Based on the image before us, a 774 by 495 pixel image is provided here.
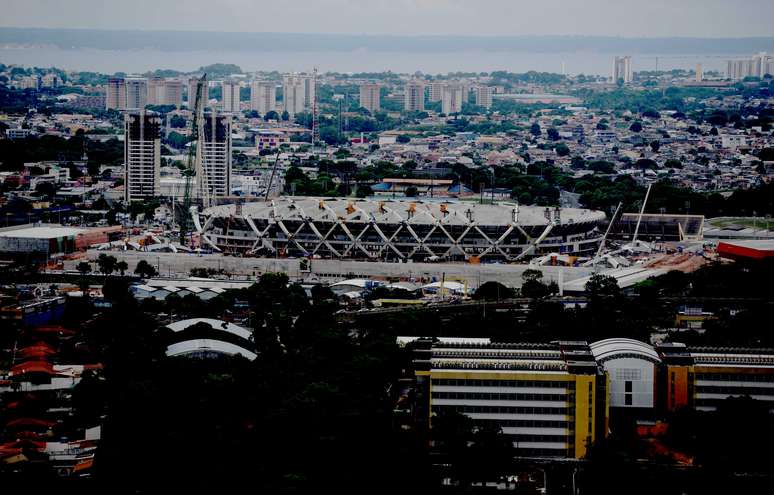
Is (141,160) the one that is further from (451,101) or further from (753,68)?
(753,68)

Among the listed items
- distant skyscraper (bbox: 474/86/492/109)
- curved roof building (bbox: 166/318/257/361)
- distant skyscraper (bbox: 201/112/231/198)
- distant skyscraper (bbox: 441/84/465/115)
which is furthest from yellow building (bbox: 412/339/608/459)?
distant skyscraper (bbox: 474/86/492/109)

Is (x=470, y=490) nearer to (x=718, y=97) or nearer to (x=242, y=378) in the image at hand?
(x=242, y=378)

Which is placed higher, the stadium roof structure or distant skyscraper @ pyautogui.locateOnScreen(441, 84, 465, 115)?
distant skyscraper @ pyautogui.locateOnScreen(441, 84, 465, 115)

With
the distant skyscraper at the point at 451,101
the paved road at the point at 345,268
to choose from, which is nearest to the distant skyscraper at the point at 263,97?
the distant skyscraper at the point at 451,101

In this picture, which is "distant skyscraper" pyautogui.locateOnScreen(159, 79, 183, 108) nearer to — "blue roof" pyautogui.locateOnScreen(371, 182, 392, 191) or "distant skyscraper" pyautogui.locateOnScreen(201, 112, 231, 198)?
"blue roof" pyautogui.locateOnScreen(371, 182, 392, 191)

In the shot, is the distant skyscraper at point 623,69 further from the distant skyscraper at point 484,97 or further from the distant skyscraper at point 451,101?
the distant skyscraper at point 451,101

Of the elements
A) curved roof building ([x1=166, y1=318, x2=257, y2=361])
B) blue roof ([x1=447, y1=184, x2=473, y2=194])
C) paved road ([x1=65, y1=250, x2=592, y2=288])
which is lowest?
curved roof building ([x1=166, y1=318, x2=257, y2=361])

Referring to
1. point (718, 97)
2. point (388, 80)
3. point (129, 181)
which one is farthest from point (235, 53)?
point (129, 181)
